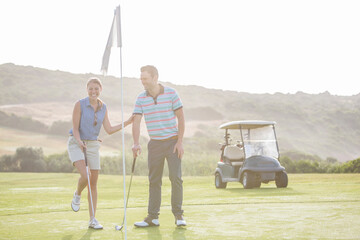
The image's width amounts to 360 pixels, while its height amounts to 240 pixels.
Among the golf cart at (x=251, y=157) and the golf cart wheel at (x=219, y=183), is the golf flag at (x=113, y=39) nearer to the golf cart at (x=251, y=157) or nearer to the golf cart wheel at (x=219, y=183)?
the golf cart at (x=251, y=157)

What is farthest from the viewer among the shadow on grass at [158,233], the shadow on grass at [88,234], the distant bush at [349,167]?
the distant bush at [349,167]

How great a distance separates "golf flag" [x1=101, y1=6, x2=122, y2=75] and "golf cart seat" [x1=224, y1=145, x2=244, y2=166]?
26.6 ft

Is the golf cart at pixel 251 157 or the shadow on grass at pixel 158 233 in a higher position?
the golf cart at pixel 251 157

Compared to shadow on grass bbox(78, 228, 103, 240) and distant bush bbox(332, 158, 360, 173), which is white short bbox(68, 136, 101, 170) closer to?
shadow on grass bbox(78, 228, 103, 240)

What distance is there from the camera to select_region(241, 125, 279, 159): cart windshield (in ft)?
43.0

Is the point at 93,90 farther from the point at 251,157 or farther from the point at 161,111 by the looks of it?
the point at 251,157

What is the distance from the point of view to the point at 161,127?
5.36 m

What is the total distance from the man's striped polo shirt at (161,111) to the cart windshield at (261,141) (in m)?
7.86

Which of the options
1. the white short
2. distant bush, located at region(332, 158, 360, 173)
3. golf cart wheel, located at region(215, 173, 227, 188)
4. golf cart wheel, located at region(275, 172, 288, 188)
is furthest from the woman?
distant bush, located at region(332, 158, 360, 173)

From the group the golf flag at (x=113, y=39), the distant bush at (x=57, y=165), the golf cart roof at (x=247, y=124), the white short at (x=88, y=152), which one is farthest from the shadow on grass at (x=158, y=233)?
the distant bush at (x=57, y=165)

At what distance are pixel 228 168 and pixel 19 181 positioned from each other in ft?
33.4

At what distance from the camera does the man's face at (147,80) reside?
528 cm

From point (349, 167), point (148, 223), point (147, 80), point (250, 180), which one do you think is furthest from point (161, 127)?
point (349, 167)

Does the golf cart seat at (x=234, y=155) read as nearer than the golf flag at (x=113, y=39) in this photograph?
No
